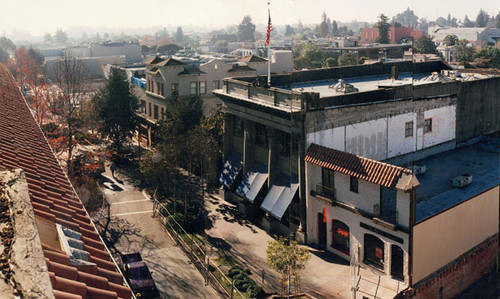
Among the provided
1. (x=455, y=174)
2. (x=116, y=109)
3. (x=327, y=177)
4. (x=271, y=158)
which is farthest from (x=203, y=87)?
(x=455, y=174)

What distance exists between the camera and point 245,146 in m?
41.5

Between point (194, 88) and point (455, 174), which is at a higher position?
point (194, 88)

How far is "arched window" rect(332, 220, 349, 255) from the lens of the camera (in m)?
32.7

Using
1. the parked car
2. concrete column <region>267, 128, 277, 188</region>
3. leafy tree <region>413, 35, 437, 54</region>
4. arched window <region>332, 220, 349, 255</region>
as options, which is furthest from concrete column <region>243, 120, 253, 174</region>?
leafy tree <region>413, 35, 437, 54</region>

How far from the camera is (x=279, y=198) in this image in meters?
37.2

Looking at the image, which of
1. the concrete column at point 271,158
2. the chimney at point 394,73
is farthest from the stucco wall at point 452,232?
the chimney at point 394,73

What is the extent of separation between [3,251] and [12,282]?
918mm

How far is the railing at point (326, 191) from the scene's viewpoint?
33.0m

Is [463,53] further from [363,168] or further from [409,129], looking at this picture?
[363,168]

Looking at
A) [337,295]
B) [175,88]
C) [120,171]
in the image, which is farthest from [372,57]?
[337,295]

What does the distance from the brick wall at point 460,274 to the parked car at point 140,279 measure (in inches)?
590

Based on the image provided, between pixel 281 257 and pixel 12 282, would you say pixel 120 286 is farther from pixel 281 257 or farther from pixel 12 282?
pixel 281 257

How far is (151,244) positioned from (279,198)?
10.0m

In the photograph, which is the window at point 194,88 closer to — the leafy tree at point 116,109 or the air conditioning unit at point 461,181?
the leafy tree at point 116,109
